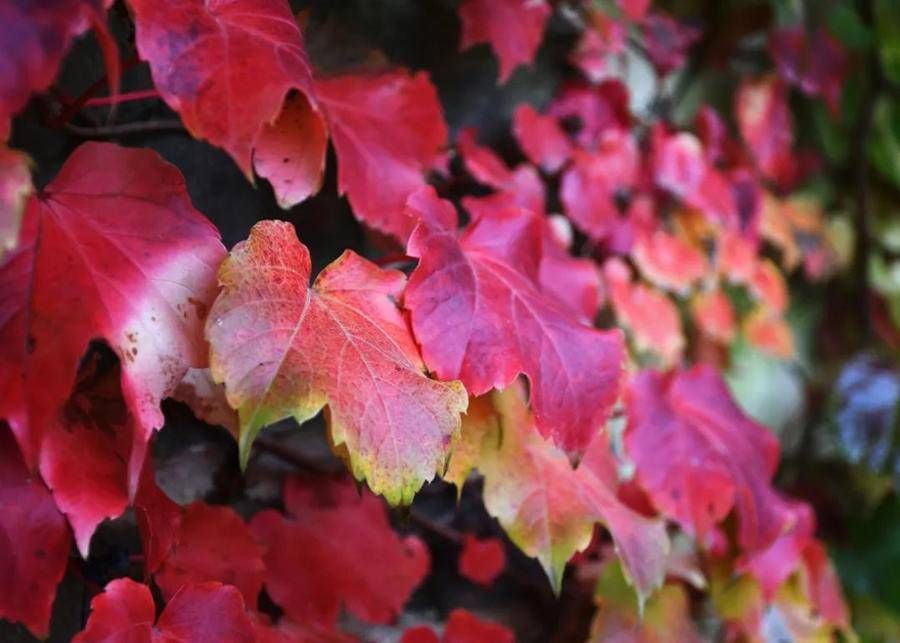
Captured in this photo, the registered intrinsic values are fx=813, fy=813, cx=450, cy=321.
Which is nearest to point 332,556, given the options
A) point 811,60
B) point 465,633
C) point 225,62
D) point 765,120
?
point 465,633

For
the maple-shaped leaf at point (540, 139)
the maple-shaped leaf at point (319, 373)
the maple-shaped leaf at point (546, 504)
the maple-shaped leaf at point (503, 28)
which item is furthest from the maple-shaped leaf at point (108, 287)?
the maple-shaped leaf at point (540, 139)

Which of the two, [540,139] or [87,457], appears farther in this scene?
[540,139]

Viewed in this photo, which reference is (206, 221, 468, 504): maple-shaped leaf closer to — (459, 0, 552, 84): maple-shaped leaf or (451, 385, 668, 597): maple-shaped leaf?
(451, 385, 668, 597): maple-shaped leaf

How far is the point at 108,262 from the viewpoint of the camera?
0.47 metres

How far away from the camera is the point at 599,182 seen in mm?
1130

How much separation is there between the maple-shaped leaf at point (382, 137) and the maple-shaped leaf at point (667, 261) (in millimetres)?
517

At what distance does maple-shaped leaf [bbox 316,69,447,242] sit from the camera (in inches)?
27.0

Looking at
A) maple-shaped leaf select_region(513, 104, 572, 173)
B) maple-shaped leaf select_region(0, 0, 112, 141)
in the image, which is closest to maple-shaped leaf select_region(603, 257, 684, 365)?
maple-shaped leaf select_region(513, 104, 572, 173)

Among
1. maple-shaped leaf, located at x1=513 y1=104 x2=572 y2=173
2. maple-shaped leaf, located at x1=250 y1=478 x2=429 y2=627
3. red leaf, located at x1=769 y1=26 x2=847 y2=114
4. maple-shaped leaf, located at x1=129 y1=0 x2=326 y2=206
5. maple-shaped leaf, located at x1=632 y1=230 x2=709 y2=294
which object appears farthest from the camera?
red leaf, located at x1=769 y1=26 x2=847 y2=114

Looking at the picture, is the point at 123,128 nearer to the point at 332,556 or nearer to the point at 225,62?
the point at 225,62

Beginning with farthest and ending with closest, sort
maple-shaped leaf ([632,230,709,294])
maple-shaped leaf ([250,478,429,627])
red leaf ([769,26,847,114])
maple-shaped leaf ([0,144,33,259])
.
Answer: red leaf ([769,26,847,114]) → maple-shaped leaf ([632,230,709,294]) → maple-shaped leaf ([250,478,429,627]) → maple-shaped leaf ([0,144,33,259])

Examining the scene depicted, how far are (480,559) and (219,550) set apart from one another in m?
0.39

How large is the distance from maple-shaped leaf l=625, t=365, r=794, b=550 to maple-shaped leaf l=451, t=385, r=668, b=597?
85 mm

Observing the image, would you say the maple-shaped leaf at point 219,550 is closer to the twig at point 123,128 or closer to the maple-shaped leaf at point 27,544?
the maple-shaped leaf at point 27,544
